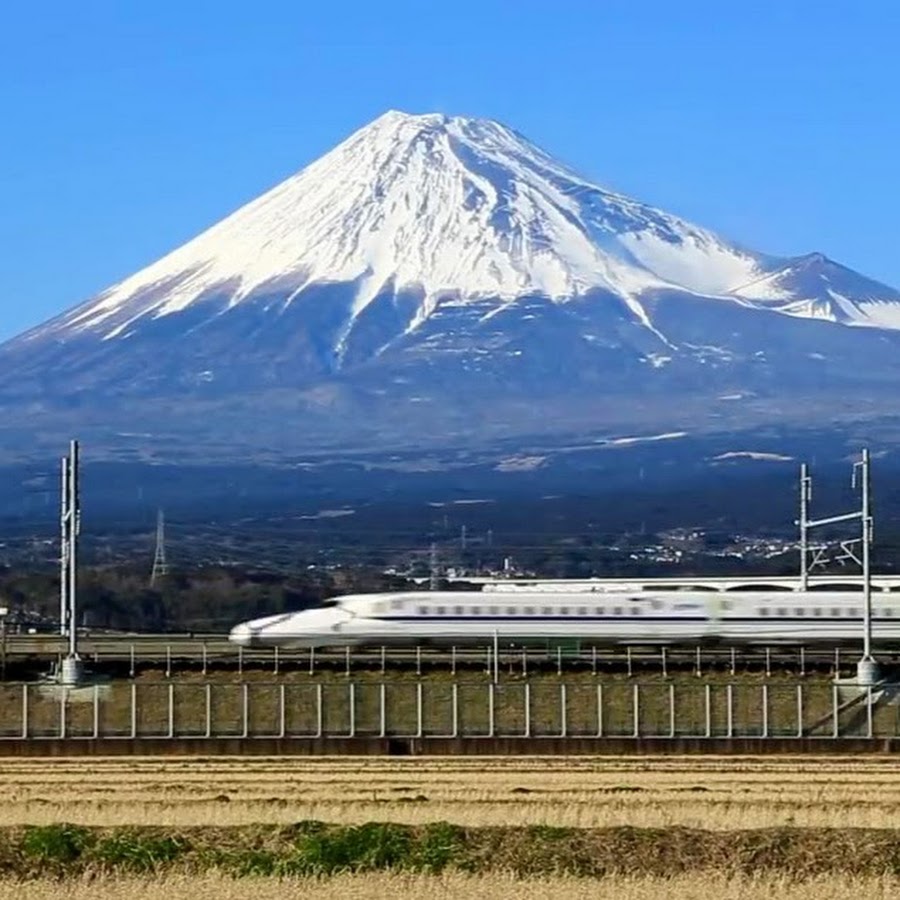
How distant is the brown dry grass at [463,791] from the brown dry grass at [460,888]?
4.10m

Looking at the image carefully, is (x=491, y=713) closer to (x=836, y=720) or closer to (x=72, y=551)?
(x=836, y=720)

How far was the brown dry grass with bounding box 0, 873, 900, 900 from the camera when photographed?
21.1 m

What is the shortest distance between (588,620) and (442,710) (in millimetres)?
19989

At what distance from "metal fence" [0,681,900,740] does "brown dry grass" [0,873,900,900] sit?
51.1 ft

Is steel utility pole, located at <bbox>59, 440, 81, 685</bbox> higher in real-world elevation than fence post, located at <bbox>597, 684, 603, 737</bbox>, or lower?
higher

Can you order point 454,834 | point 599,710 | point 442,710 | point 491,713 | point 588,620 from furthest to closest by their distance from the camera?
1. point 588,620
2. point 442,710
3. point 599,710
4. point 491,713
5. point 454,834

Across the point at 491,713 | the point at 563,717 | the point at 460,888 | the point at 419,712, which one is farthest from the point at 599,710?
the point at 460,888

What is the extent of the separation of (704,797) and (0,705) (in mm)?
18228

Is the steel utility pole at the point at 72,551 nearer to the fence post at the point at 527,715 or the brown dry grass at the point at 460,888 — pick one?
the fence post at the point at 527,715

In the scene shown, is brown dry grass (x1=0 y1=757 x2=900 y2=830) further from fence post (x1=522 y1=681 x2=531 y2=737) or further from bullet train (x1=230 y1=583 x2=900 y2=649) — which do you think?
bullet train (x1=230 y1=583 x2=900 y2=649)

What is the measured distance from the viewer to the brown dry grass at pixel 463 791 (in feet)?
88.9

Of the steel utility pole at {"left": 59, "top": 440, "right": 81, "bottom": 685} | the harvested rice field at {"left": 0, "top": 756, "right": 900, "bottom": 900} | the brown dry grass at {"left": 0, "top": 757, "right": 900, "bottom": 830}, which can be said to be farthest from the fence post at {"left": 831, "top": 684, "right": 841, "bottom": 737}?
the steel utility pole at {"left": 59, "top": 440, "right": 81, "bottom": 685}

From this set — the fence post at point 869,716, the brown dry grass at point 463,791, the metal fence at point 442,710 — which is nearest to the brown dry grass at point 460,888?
the brown dry grass at point 463,791

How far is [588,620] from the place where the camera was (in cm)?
6328
